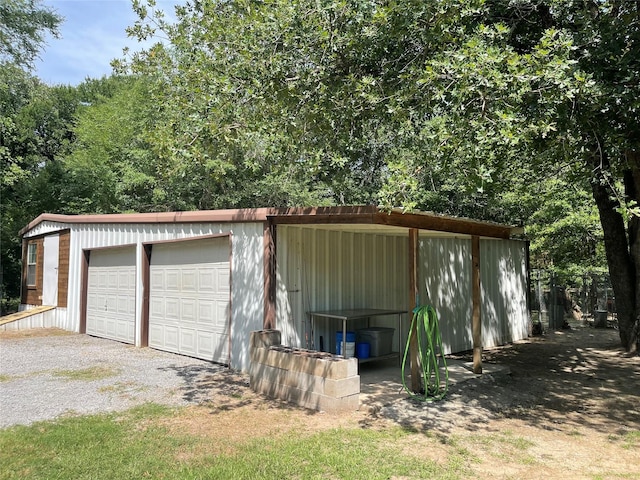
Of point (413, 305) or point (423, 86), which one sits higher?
point (423, 86)

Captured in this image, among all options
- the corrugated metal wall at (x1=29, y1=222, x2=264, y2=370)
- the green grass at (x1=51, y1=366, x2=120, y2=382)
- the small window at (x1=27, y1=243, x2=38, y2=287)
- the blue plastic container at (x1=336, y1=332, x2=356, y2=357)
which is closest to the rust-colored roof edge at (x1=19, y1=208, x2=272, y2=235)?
the corrugated metal wall at (x1=29, y1=222, x2=264, y2=370)

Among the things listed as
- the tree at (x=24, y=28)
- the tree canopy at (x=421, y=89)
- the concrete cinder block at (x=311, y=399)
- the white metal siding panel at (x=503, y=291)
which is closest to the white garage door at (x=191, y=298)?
the tree canopy at (x=421, y=89)

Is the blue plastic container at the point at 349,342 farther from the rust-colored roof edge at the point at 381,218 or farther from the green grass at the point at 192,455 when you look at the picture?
the green grass at the point at 192,455

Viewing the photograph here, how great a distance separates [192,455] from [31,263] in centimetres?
1256


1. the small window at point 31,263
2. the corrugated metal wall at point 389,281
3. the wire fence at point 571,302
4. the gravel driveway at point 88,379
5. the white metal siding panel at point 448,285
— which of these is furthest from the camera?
the small window at point 31,263

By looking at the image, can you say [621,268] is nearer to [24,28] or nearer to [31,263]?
[31,263]

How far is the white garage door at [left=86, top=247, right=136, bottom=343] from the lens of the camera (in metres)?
9.88

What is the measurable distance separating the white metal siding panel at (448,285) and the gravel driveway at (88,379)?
159 inches

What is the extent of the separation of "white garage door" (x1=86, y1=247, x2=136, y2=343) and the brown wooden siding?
1.11 metres

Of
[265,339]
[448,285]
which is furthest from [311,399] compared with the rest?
[448,285]

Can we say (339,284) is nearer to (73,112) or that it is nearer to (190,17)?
(190,17)

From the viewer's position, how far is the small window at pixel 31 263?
542 inches

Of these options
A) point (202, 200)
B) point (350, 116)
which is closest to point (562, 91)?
point (350, 116)

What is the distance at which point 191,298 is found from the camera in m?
8.35
